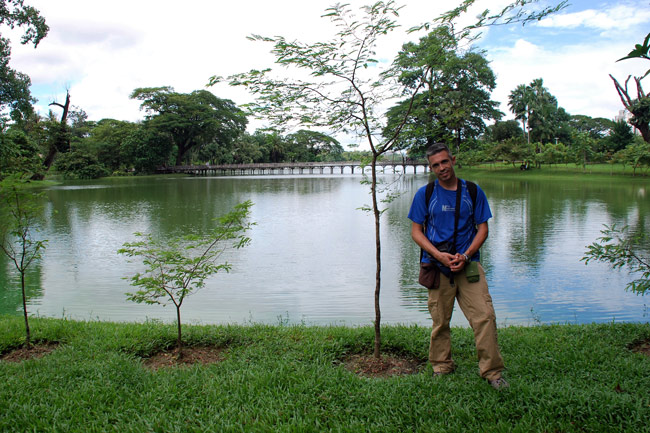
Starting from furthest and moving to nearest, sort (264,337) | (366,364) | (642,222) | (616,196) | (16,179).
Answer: (616,196) < (642,222) < (264,337) < (16,179) < (366,364)

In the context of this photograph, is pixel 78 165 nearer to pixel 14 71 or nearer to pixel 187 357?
pixel 14 71

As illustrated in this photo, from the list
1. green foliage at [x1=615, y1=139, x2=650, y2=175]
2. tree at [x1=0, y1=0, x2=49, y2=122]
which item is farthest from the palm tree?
tree at [x1=0, y1=0, x2=49, y2=122]

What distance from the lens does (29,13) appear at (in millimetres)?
16234

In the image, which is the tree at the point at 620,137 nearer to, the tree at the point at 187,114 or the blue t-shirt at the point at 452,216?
the tree at the point at 187,114

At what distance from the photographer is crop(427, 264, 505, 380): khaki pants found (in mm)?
2895

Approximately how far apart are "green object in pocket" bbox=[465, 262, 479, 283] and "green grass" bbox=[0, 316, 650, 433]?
72 centimetres

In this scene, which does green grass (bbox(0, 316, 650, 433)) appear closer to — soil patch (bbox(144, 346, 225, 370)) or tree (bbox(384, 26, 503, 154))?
soil patch (bbox(144, 346, 225, 370))

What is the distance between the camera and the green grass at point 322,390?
261cm

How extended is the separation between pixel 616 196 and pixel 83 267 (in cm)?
2367

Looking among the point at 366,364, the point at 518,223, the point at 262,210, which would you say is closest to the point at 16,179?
the point at 366,364

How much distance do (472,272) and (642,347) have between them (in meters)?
2.19

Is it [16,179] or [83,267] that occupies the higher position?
[16,179]

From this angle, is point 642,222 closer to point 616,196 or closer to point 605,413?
point 616,196

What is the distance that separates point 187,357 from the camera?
3.95m
